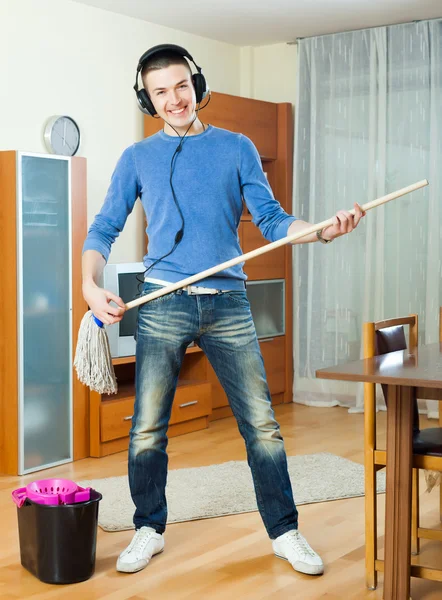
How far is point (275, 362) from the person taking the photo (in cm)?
565

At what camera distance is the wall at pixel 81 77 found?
14.0ft

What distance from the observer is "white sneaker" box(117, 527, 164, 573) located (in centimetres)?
264

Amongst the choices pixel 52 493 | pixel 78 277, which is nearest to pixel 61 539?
pixel 52 493

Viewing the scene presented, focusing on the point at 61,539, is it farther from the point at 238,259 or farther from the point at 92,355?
the point at 238,259

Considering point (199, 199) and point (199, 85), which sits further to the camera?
point (199, 85)

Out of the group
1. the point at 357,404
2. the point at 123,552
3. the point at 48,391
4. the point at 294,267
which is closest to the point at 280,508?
the point at 123,552

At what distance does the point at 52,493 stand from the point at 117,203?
2.97 ft

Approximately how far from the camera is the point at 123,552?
8.86 feet

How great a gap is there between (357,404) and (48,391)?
2.15 m

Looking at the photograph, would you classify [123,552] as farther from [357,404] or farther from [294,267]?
[294,267]

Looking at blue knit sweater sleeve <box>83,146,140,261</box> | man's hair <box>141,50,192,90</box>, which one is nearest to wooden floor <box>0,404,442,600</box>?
blue knit sweater sleeve <box>83,146,140,261</box>

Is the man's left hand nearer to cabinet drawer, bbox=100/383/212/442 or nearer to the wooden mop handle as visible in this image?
the wooden mop handle

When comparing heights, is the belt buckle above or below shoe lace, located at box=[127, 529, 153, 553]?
above

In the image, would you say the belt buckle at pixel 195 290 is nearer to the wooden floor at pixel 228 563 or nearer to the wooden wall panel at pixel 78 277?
the wooden floor at pixel 228 563
